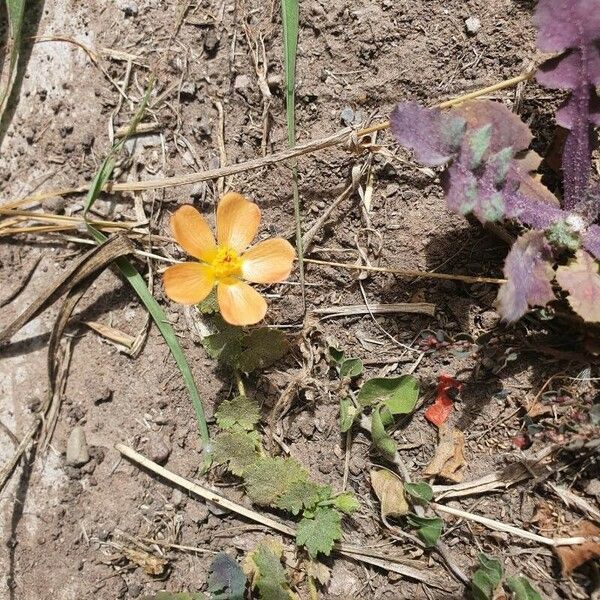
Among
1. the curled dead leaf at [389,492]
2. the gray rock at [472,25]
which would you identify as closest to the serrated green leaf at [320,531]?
the curled dead leaf at [389,492]

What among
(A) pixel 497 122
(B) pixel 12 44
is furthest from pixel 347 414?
(B) pixel 12 44

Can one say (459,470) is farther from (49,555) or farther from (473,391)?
(49,555)

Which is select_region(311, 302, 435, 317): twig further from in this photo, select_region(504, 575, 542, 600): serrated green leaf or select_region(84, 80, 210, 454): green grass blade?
select_region(504, 575, 542, 600): serrated green leaf

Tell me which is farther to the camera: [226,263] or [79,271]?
[79,271]

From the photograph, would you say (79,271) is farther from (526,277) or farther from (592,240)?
(592,240)

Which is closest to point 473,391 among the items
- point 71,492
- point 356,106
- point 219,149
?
point 356,106

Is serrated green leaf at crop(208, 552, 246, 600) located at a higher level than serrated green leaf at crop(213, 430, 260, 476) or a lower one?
lower

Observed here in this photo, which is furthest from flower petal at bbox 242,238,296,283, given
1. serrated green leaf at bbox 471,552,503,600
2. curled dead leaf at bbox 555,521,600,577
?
curled dead leaf at bbox 555,521,600,577
